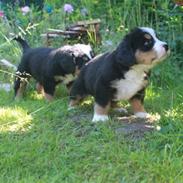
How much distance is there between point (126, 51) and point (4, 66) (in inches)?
119

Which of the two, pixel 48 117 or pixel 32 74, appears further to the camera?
pixel 32 74

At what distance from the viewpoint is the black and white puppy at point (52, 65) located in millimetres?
5355

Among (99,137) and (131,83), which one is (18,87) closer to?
(131,83)

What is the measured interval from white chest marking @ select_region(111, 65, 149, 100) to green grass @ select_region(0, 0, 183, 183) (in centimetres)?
27

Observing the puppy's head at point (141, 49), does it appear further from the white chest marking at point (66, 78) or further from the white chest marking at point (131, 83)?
the white chest marking at point (66, 78)

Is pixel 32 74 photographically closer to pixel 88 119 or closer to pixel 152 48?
pixel 88 119

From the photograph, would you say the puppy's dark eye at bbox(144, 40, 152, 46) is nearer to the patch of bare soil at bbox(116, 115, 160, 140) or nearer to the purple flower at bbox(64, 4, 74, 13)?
the patch of bare soil at bbox(116, 115, 160, 140)

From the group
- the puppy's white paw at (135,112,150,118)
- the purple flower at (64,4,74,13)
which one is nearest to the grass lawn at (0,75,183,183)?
the puppy's white paw at (135,112,150,118)

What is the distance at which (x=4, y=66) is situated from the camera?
697 centimetres

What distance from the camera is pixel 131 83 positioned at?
179 inches

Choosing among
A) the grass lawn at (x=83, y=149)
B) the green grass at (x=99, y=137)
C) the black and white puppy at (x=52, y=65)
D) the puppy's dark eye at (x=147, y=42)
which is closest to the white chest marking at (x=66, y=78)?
the black and white puppy at (x=52, y=65)

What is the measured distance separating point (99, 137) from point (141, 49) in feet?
2.78

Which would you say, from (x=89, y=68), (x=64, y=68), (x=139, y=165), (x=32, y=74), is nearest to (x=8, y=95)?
(x=32, y=74)

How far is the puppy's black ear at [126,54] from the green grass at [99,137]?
→ 0.56 metres
